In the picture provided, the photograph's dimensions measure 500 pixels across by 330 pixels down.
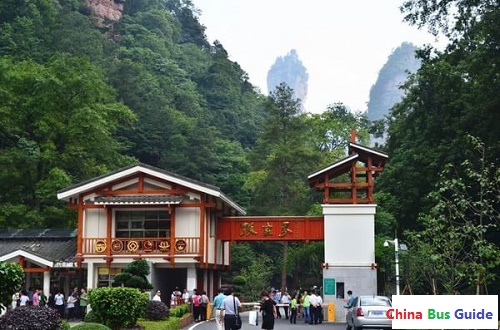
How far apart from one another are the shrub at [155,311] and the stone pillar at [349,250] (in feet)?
41.1

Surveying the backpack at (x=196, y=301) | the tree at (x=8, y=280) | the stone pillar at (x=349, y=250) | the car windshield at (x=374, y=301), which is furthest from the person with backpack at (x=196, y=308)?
the tree at (x=8, y=280)

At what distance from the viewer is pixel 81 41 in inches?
3179

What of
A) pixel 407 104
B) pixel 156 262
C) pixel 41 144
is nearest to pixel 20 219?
pixel 41 144

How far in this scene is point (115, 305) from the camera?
70.4 ft

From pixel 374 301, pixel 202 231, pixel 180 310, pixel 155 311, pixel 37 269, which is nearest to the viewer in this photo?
pixel 374 301

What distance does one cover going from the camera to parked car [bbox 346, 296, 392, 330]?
24403 millimetres

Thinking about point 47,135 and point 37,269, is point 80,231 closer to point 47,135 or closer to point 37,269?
point 37,269

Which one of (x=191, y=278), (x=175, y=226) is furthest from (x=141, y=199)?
(x=191, y=278)

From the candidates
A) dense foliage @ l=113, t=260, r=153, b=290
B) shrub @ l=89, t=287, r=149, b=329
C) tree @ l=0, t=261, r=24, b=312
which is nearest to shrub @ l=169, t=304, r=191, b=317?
dense foliage @ l=113, t=260, r=153, b=290

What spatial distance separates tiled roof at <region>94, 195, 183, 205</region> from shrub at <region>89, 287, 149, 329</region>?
15.5 meters

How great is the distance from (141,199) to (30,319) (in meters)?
21.2

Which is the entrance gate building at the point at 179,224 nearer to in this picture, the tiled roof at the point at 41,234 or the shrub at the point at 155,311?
the tiled roof at the point at 41,234

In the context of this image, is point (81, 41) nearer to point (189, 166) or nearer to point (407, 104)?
point (189, 166)

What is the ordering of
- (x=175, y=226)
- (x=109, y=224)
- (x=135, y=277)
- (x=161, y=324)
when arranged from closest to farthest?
(x=161, y=324) < (x=135, y=277) < (x=175, y=226) < (x=109, y=224)
